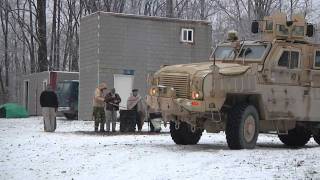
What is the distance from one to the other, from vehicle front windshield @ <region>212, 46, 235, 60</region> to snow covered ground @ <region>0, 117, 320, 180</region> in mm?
2304

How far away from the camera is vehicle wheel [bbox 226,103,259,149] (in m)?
15.8

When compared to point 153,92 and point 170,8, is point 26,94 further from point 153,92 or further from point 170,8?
point 153,92

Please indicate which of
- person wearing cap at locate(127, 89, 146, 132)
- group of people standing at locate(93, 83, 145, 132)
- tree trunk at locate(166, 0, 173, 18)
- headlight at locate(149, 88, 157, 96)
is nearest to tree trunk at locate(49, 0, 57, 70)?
tree trunk at locate(166, 0, 173, 18)

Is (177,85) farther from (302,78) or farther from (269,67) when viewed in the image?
(302,78)

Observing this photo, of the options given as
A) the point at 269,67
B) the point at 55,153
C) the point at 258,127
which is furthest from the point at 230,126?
the point at 55,153

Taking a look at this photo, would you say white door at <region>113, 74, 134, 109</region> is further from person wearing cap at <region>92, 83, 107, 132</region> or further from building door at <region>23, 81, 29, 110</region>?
A: building door at <region>23, 81, 29, 110</region>

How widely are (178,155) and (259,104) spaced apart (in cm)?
276

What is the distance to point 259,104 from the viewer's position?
1655 centimetres

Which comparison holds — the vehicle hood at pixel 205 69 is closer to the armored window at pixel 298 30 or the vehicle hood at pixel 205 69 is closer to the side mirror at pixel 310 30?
the armored window at pixel 298 30

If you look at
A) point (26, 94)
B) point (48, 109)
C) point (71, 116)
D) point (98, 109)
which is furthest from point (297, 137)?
point (26, 94)

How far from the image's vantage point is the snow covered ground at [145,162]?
Answer: 12.3 meters

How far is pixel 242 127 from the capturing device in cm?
1588

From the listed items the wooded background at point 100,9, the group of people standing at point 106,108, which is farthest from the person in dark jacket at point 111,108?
the wooded background at point 100,9

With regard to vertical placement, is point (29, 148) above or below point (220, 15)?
below
